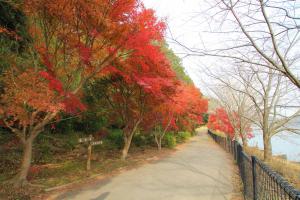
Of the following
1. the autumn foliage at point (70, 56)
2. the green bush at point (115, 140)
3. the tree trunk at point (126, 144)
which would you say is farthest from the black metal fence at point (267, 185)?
the green bush at point (115, 140)

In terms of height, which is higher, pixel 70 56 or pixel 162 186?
pixel 70 56

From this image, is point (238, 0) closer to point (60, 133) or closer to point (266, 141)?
point (266, 141)

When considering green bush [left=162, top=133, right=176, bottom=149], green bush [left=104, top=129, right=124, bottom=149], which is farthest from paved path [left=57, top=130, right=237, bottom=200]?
green bush [left=162, top=133, right=176, bottom=149]

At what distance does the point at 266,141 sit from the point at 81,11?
27.1ft

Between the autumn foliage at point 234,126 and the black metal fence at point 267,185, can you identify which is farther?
the autumn foliage at point 234,126

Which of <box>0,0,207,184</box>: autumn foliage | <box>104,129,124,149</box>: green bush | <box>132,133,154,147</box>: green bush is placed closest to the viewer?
<box>0,0,207,184</box>: autumn foliage

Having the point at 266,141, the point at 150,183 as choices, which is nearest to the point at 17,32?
the point at 150,183

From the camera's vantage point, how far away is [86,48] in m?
7.88

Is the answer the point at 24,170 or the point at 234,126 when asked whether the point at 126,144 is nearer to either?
the point at 24,170

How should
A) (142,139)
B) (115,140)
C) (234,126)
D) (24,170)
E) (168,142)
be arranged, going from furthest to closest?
(168,142) → (142,139) → (115,140) → (234,126) → (24,170)

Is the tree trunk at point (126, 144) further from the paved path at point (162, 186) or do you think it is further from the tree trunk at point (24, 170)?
the tree trunk at point (24, 170)

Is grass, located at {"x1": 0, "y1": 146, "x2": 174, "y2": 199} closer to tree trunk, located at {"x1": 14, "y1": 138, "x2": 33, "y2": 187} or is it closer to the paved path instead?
tree trunk, located at {"x1": 14, "y1": 138, "x2": 33, "y2": 187}

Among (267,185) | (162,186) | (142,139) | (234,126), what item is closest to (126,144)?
(162,186)

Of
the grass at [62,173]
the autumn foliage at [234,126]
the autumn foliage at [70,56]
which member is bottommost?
the grass at [62,173]
